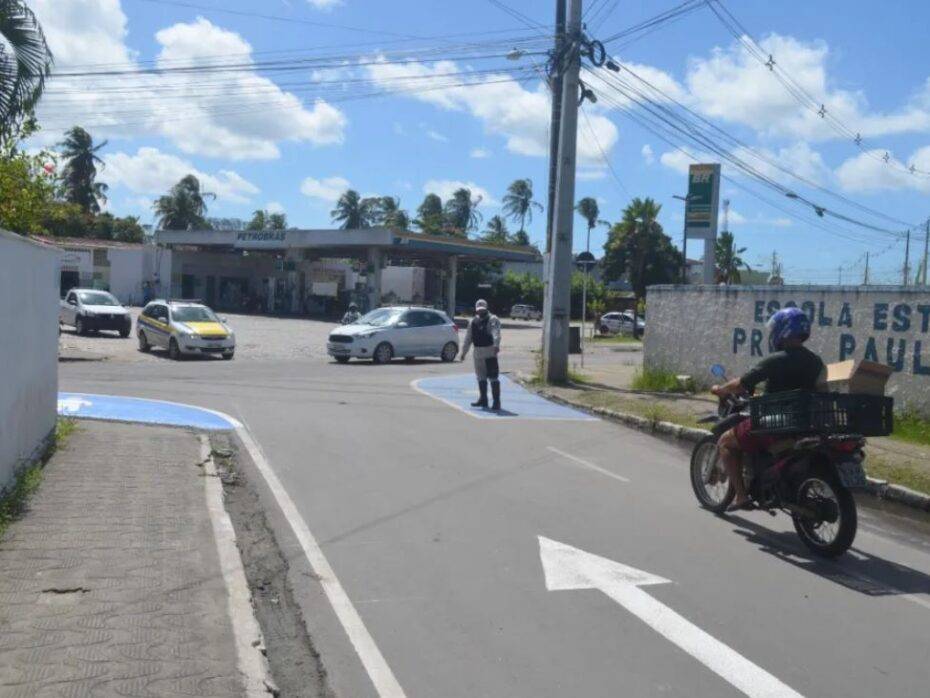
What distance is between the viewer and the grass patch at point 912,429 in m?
13.3

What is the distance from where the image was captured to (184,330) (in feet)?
91.8

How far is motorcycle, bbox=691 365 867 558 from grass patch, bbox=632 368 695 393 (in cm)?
1077

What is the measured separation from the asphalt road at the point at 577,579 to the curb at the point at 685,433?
0.67 metres

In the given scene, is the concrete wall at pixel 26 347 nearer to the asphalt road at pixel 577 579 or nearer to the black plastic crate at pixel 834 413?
the asphalt road at pixel 577 579

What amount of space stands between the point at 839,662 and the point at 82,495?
6.14 meters

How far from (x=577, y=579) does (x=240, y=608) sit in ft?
7.49

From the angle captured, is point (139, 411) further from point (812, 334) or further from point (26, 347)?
point (812, 334)

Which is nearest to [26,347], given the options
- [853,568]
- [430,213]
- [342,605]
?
[342,605]

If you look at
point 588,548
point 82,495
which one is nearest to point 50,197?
point 82,495

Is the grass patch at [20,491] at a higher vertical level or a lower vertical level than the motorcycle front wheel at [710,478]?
lower

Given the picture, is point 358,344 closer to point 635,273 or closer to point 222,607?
point 222,607

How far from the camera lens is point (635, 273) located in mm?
77625

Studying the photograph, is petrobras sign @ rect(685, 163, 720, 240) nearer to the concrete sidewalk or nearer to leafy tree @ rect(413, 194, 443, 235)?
the concrete sidewalk

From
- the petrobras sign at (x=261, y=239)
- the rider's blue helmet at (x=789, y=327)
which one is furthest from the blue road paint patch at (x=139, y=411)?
the petrobras sign at (x=261, y=239)
